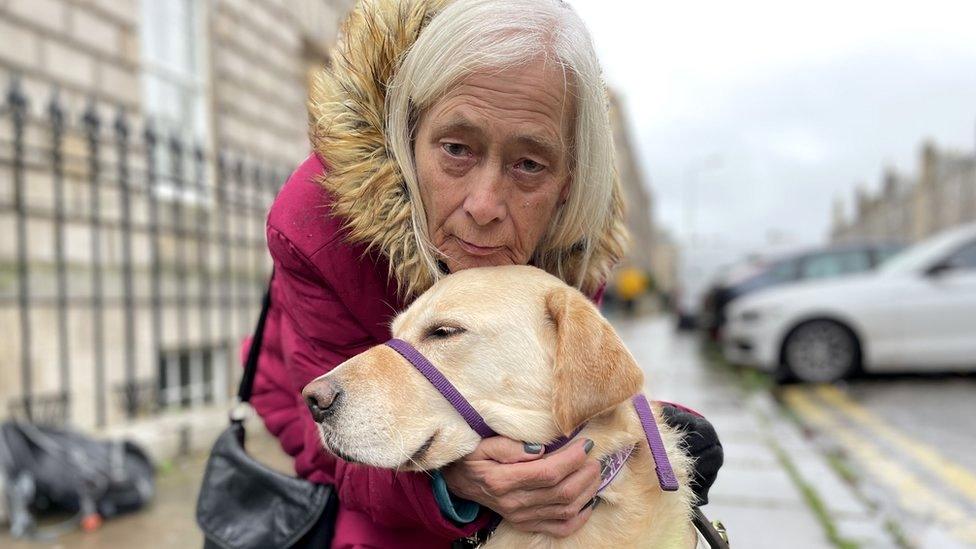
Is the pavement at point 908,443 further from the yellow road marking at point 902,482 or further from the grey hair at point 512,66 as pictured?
the grey hair at point 512,66

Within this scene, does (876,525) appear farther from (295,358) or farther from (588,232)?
(295,358)

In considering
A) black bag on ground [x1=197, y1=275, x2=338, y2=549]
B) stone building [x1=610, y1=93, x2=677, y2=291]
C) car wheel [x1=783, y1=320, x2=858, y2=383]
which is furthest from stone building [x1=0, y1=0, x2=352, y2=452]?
stone building [x1=610, y1=93, x2=677, y2=291]

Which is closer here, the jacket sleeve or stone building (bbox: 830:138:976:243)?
the jacket sleeve

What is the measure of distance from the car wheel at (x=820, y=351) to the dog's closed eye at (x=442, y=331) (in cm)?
813

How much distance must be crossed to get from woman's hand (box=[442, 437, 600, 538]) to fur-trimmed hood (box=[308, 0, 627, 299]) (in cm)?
51

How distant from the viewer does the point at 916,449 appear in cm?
571

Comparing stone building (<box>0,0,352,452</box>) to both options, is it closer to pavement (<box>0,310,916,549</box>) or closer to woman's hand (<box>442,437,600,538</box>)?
pavement (<box>0,310,916,549</box>)

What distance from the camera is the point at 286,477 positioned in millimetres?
1977

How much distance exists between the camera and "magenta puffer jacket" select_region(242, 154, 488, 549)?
1.75 metres


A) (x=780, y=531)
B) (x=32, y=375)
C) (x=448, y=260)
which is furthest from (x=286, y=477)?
(x=32, y=375)

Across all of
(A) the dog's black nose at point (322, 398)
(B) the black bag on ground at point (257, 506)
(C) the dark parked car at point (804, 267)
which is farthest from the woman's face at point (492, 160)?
(C) the dark parked car at point (804, 267)

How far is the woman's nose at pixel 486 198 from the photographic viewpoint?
67.9 inches

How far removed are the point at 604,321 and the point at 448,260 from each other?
1.52 feet

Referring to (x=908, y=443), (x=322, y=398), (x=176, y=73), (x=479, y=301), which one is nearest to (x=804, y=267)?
(x=908, y=443)
